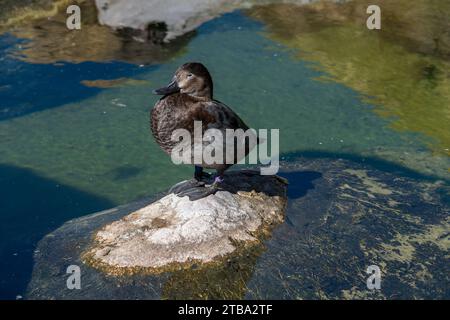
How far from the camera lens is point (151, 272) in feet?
13.5

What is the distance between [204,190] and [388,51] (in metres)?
5.86

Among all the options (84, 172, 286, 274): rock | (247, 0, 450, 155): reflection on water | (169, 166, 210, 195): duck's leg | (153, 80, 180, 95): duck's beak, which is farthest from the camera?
(247, 0, 450, 155): reflection on water

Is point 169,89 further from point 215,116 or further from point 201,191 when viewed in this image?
point 201,191

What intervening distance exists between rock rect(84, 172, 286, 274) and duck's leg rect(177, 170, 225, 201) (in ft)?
0.14

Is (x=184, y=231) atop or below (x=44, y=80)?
below

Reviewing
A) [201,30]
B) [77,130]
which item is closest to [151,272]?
[77,130]

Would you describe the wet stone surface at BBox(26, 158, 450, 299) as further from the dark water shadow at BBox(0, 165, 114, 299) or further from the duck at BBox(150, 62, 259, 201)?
the duck at BBox(150, 62, 259, 201)

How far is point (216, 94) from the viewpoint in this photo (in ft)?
27.1

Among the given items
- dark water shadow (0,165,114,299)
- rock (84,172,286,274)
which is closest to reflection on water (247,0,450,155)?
rock (84,172,286,274)

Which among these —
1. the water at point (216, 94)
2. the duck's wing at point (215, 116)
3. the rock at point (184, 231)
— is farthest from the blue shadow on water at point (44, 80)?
the duck's wing at point (215, 116)

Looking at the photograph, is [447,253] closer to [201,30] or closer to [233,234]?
[233,234]

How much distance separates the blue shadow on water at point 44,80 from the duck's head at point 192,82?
3809 millimetres

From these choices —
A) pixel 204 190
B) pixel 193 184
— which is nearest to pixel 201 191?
pixel 204 190

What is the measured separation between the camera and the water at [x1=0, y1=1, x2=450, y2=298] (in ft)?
21.0
